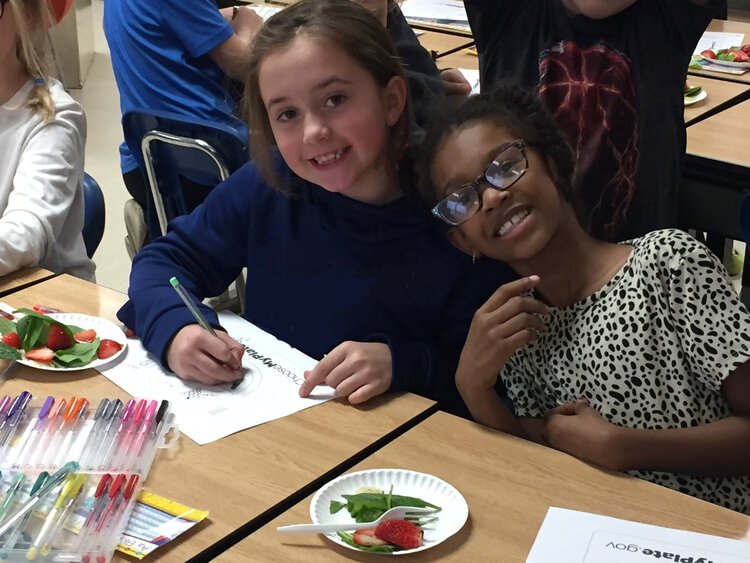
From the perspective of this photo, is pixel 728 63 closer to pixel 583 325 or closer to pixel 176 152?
pixel 176 152

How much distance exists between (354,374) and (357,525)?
339 millimetres

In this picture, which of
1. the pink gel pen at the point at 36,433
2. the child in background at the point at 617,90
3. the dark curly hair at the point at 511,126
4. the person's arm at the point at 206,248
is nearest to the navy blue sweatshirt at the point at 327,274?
the person's arm at the point at 206,248

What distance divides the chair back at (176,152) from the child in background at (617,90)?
679 millimetres

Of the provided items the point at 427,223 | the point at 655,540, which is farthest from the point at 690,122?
the point at 655,540

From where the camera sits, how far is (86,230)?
2266 millimetres

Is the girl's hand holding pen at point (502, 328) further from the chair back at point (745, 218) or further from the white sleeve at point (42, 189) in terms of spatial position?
the white sleeve at point (42, 189)

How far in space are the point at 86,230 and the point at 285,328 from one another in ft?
2.45

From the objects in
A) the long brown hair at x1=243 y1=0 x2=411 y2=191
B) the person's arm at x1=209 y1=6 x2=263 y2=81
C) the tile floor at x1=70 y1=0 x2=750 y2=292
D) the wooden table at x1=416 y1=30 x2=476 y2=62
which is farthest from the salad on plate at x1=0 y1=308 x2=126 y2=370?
the tile floor at x1=70 y1=0 x2=750 y2=292

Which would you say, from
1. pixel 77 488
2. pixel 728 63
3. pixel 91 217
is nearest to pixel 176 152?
pixel 91 217

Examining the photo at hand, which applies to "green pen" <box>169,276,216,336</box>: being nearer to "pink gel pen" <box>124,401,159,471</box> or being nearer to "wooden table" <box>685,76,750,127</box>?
"pink gel pen" <box>124,401,159,471</box>

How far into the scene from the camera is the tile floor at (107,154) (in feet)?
12.6

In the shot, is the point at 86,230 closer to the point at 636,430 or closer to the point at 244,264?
the point at 244,264

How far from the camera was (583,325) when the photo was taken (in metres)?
1.47

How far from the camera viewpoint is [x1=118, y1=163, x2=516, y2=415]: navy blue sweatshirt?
63.2 inches
